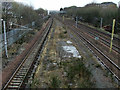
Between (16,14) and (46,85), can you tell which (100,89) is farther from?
(16,14)

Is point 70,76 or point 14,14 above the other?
point 14,14

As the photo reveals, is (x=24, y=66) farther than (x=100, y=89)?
Yes

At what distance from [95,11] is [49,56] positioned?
120 ft

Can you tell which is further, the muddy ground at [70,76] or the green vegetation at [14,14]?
the green vegetation at [14,14]

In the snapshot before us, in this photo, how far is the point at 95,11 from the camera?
4634 cm

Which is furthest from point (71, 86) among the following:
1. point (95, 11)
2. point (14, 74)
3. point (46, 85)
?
point (95, 11)

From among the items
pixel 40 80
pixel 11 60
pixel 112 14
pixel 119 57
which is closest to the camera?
pixel 40 80

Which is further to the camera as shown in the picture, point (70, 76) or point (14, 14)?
point (14, 14)

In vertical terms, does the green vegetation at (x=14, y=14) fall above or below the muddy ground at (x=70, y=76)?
above

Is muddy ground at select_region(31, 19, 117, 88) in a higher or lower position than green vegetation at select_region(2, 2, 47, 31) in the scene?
lower

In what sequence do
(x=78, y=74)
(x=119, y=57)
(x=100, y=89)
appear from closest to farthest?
(x=100, y=89), (x=78, y=74), (x=119, y=57)

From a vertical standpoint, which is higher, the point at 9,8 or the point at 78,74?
the point at 9,8

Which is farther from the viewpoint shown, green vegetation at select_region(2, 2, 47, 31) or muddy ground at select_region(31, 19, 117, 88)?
green vegetation at select_region(2, 2, 47, 31)

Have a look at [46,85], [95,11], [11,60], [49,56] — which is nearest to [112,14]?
[95,11]
